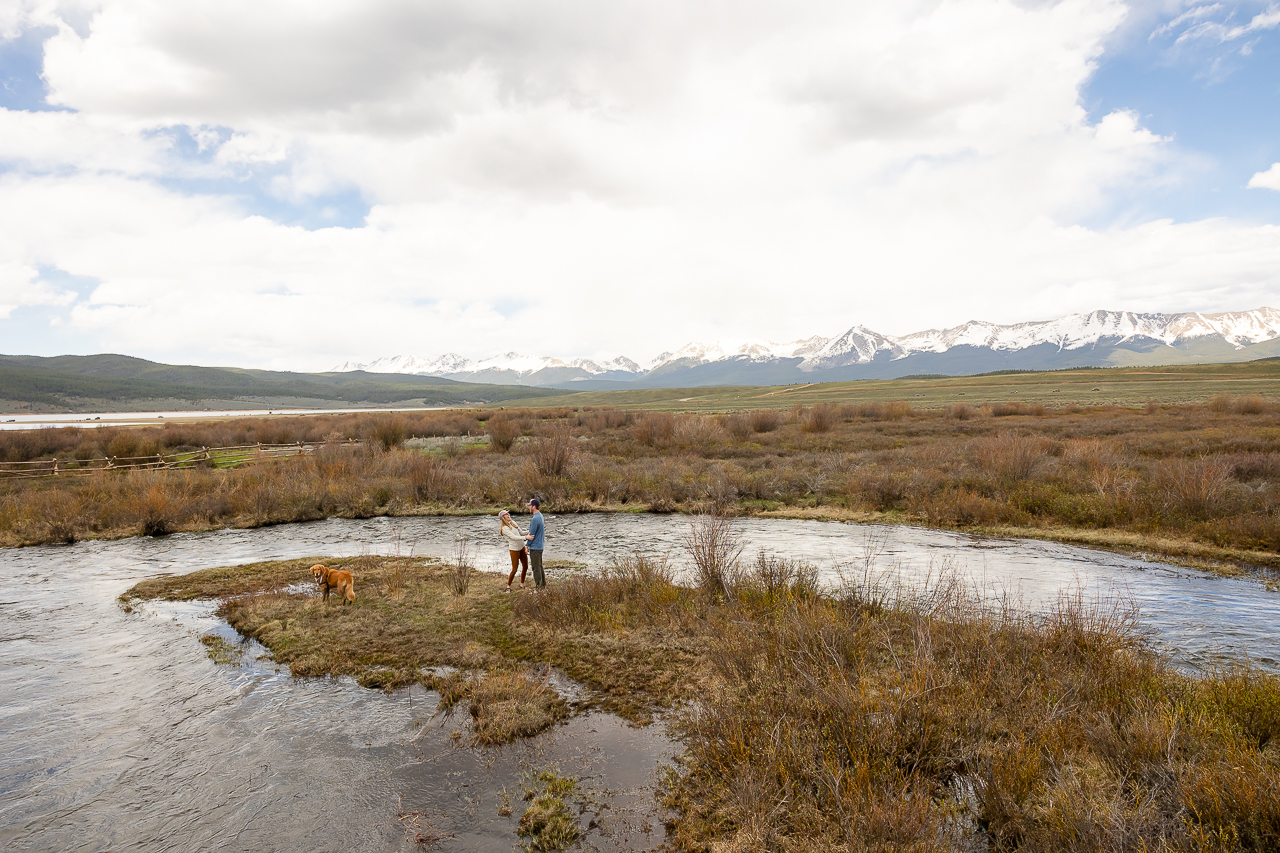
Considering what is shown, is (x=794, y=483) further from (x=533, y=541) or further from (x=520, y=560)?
(x=533, y=541)

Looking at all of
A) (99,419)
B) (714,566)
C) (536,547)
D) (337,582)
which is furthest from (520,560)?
(99,419)

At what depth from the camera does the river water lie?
600cm

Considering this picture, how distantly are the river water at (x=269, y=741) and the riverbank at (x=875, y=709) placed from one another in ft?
2.02

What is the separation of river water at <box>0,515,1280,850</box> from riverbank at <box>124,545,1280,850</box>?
0.62 meters

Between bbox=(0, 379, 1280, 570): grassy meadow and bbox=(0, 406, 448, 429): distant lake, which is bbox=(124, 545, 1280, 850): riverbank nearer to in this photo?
bbox=(0, 379, 1280, 570): grassy meadow

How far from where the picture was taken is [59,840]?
589 centimetres

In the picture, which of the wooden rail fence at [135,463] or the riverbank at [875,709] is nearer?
the riverbank at [875,709]

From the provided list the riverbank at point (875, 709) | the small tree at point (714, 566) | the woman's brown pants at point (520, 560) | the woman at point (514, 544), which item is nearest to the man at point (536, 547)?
the woman at point (514, 544)

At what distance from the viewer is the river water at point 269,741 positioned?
600cm

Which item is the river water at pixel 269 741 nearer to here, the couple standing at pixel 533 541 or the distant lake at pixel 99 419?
the couple standing at pixel 533 541

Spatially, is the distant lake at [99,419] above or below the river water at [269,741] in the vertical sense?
above

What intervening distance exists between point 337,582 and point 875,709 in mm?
11065

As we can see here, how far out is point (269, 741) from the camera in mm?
7637

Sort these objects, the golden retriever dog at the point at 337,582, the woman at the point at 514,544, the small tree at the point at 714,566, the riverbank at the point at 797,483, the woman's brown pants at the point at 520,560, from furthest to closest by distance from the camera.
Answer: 1. the riverbank at the point at 797,483
2. the woman's brown pants at the point at 520,560
3. the woman at the point at 514,544
4. the golden retriever dog at the point at 337,582
5. the small tree at the point at 714,566
